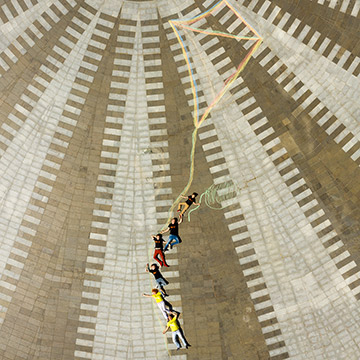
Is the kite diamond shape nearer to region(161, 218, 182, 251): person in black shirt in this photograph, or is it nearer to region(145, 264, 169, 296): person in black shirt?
region(161, 218, 182, 251): person in black shirt

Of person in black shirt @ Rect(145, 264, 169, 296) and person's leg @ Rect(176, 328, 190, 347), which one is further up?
person in black shirt @ Rect(145, 264, 169, 296)

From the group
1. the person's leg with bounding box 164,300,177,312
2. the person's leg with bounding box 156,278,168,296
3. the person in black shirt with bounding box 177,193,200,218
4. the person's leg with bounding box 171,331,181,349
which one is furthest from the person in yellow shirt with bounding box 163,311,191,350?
the person in black shirt with bounding box 177,193,200,218

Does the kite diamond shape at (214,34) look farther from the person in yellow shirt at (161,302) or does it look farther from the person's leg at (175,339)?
the person's leg at (175,339)

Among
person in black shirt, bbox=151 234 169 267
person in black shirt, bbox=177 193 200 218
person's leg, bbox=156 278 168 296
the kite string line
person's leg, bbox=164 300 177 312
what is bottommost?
person's leg, bbox=164 300 177 312

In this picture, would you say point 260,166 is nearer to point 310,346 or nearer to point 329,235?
point 329,235

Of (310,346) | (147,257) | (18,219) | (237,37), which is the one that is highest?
(237,37)

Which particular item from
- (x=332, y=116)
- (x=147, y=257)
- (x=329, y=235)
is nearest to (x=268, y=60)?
(x=332, y=116)

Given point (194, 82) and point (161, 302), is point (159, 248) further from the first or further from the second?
point (194, 82)

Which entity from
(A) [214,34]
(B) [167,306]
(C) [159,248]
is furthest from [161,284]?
(A) [214,34]
